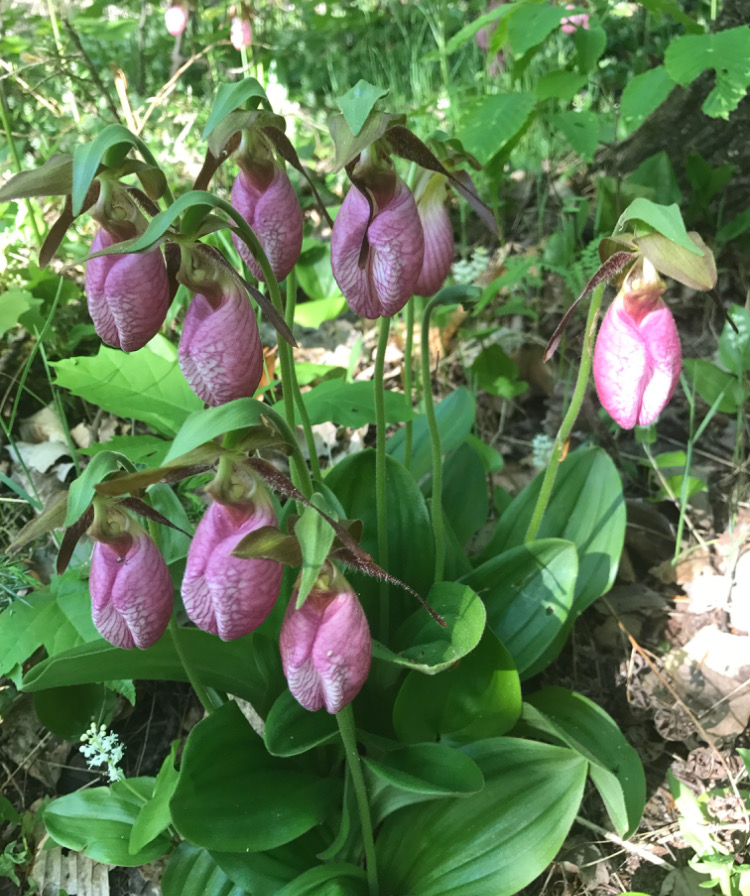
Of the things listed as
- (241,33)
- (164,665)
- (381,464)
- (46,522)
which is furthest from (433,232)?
Result: (241,33)

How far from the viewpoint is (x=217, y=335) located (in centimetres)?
96

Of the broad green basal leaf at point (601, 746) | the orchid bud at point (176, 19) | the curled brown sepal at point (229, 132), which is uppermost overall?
the orchid bud at point (176, 19)

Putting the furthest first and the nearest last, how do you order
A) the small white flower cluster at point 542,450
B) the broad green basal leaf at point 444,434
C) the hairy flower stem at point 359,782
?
the small white flower cluster at point 542,450, the broad green basal leaf at point 444,434, the hairy flower stem at point 359,782

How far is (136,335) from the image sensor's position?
3.23 feet

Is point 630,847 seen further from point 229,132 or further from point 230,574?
point 229,132

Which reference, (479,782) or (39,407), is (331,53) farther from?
(479,782)

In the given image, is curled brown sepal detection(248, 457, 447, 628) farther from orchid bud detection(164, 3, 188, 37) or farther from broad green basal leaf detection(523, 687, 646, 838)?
orchid bud detection(164, 3, 188, 37)

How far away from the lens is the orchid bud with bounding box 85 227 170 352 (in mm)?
933

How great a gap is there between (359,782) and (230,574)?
476 millimetres

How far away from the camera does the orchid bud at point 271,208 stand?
1084 mm

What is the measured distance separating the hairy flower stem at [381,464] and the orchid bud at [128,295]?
1.19 ft

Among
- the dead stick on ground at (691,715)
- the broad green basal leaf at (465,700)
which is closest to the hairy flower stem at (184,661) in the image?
the broad green basal leaf at (465,700)

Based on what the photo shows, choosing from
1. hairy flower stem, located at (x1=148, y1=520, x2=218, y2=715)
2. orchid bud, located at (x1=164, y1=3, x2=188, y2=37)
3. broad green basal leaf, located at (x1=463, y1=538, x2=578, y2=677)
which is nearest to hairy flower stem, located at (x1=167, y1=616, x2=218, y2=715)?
hairy flower stem, located at (x1=148, y1=520, x2=218, y2=715)

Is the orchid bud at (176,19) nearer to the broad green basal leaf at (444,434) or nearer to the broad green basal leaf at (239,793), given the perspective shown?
the broad green basal leaf at (444,434)
